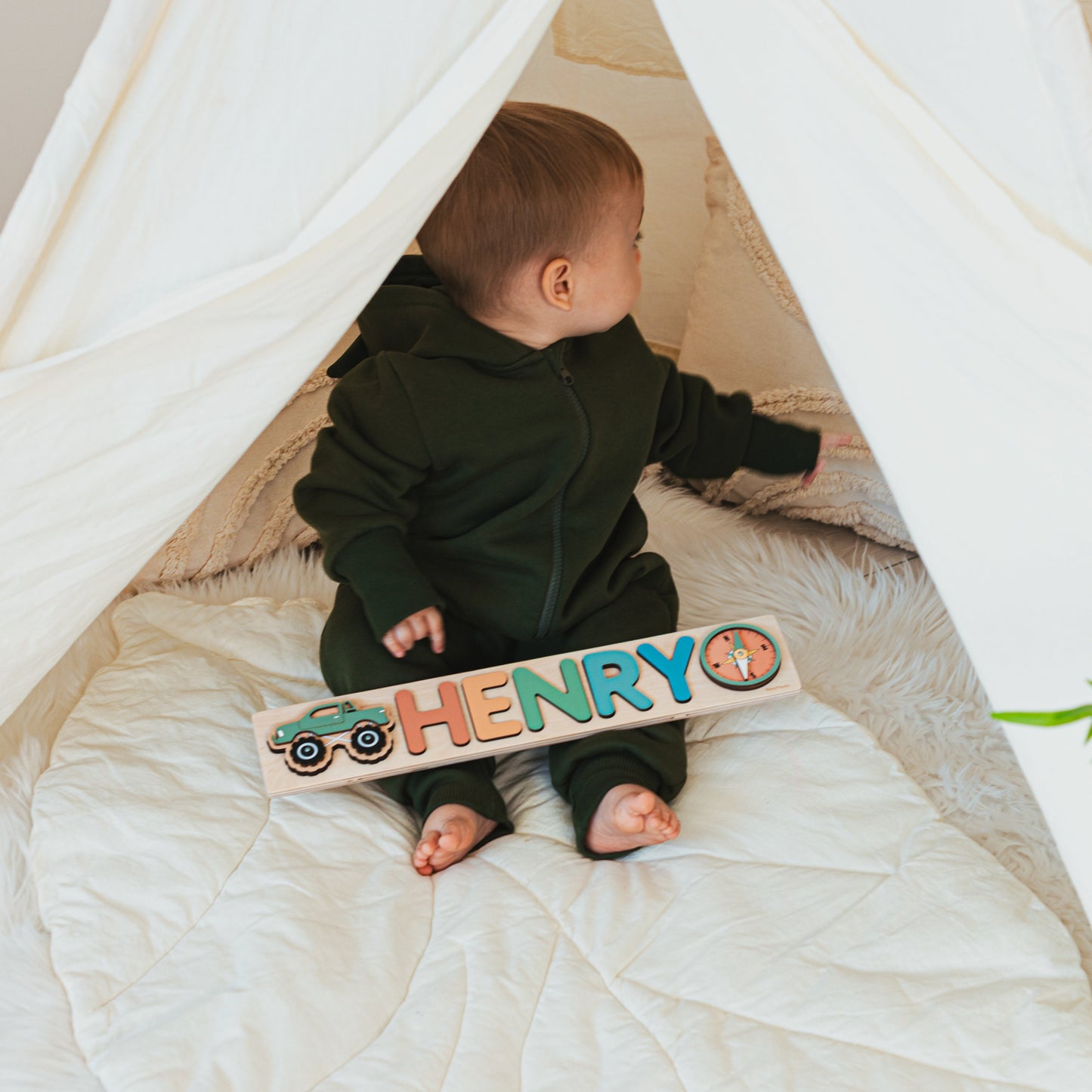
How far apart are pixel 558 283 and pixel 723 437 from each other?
0.29 metres

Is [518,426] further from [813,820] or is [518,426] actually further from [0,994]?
[0,994]

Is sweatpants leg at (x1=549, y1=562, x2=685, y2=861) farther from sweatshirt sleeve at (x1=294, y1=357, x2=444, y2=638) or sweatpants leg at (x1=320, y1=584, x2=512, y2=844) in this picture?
sweatshirt sleeve at (x1=294, y1=357, x2=444, y2=638)

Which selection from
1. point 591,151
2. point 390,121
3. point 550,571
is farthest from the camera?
point 550,571

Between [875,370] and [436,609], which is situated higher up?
[875,370]

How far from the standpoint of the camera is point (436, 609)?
93cm

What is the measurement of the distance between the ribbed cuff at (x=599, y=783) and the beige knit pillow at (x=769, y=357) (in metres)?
0.46

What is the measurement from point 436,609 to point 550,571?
129 millimetres

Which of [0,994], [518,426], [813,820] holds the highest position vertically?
[518,426]

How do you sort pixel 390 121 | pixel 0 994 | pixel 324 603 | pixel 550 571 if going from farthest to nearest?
pixel 324 603 < pixel 550 571 < pixel 0 994 < pixel 390 121

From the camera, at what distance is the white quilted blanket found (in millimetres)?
679

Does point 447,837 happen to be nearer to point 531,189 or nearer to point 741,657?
point 741,657

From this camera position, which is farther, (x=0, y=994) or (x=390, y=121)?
(x=0, y=994)

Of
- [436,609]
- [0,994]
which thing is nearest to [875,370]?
[436,609]

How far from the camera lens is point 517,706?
0.90m
